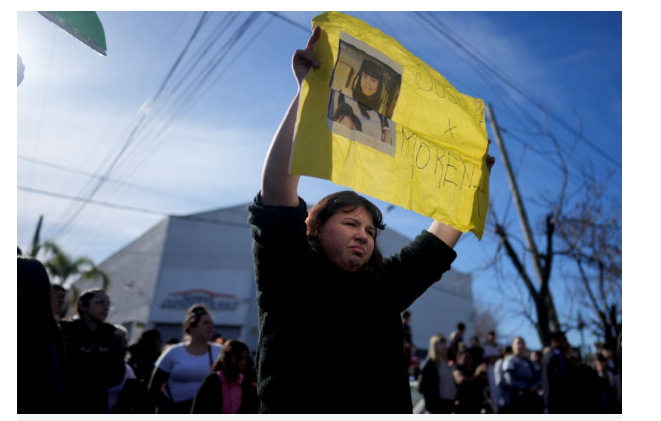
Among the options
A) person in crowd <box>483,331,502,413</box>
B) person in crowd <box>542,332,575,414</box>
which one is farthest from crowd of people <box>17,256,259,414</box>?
person in crowd <box>483,331,502,413</box>

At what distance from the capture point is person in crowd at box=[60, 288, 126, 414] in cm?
385

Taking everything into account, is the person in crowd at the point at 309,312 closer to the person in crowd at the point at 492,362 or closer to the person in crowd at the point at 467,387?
the person in crowd at the point at 467,387

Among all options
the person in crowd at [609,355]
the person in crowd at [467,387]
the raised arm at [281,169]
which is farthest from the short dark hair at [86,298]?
the person in crowd at [609,355]

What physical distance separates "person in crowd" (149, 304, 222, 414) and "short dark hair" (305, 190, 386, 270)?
337cm

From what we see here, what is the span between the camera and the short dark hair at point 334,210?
1.81m

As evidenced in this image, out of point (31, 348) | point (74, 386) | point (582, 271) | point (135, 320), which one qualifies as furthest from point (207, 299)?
point (31, 348)

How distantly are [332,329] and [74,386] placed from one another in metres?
3.25

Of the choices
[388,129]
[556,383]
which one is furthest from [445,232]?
[556,383]

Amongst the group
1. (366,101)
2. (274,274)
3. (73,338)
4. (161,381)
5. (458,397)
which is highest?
(366,101)

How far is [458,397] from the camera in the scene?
7.71 m

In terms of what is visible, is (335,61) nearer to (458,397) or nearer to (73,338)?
(73,338)

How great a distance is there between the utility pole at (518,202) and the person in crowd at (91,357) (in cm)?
778

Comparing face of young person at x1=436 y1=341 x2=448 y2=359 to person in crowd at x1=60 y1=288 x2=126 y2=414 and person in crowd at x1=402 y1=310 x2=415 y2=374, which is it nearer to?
person in crowd at x1=402 y1=310 x2=415 y2=374

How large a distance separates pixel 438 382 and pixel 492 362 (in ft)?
8.64
